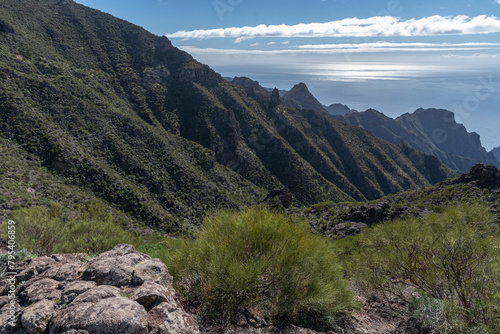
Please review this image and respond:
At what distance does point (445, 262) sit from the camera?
21.2 ft

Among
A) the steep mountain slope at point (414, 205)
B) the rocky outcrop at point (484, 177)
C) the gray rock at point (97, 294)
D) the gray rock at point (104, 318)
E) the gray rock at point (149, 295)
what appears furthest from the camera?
the rocky outcrop at point (484, 177)

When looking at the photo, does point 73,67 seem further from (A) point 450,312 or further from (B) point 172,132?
(A) point 450,312

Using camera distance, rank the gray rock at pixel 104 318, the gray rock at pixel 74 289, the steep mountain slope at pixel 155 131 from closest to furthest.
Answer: the gray rock at pixel 104 318, the gray rock at pixel 74 289, the steep mountain slope at pixel 155 131

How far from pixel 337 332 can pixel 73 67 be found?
80.2m

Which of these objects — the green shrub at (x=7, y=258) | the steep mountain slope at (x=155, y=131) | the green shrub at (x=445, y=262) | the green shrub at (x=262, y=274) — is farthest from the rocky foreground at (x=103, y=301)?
the steep mountain slope at (x=155, y=131)

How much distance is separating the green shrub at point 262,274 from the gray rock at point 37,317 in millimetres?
2200

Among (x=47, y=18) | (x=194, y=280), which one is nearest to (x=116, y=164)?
(x=194, y=280)

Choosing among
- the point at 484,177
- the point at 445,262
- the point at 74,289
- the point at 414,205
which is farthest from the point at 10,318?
the point at 484,177

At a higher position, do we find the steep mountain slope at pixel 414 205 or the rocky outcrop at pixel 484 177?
the rocky outcrop at pixel 484 177

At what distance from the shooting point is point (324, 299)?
5090mm

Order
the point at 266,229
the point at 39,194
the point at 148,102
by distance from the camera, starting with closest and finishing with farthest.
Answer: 1. the point at 266,229
2. the point at 39,194
3. the point at 148,102

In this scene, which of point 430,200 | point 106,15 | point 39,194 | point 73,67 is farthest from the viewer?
point 106,15

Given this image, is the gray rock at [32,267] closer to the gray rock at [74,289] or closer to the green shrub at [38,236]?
the gray rock at [74,289]

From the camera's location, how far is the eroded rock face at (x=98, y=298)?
3.28 meters
